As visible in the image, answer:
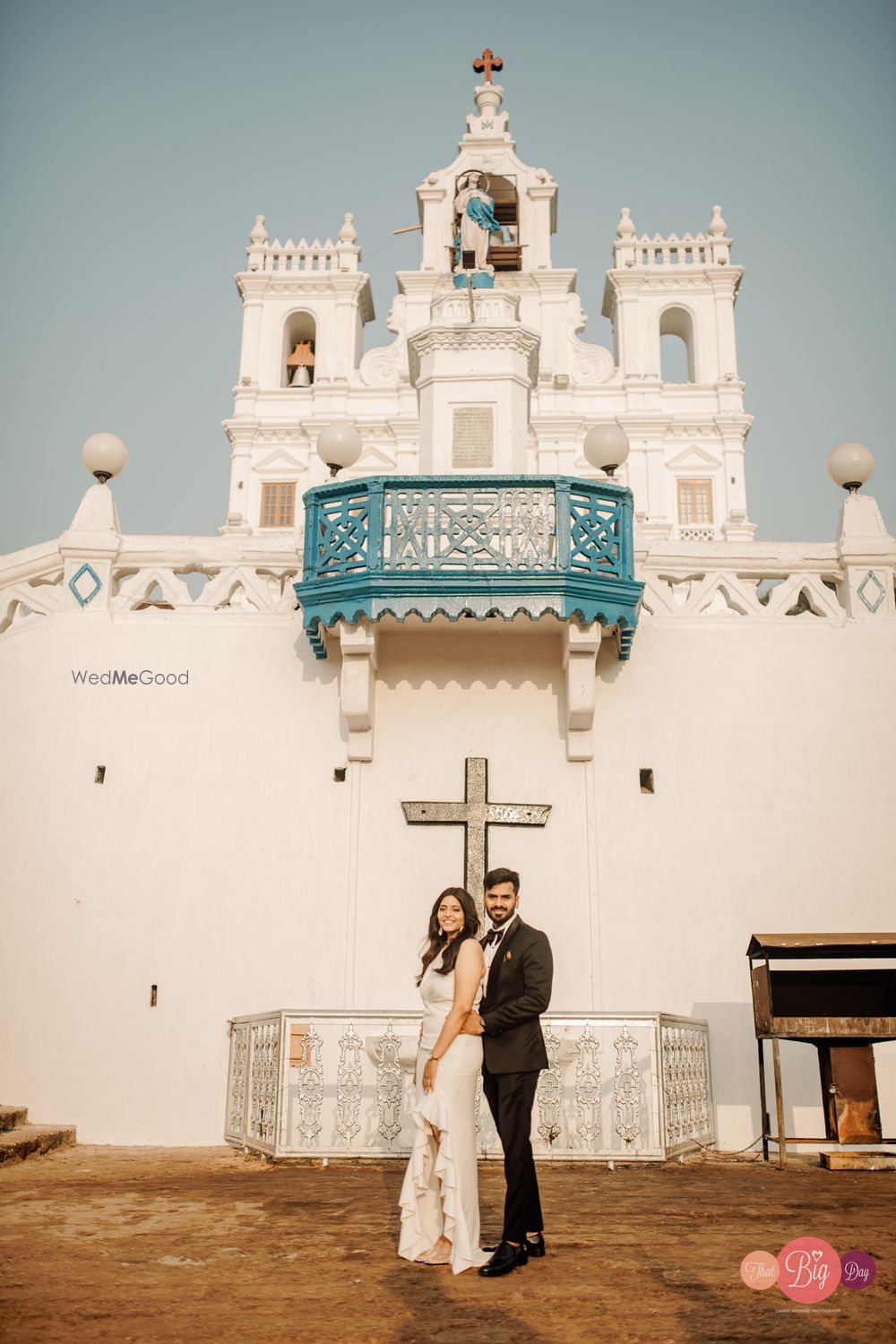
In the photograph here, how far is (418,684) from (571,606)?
6.59ft

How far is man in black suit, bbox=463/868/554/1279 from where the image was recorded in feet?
18.9

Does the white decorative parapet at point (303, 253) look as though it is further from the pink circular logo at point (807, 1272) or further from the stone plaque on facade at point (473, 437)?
the pink circular logo at point (807, 1272)

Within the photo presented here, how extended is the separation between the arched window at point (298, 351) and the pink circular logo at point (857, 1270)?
33692mm

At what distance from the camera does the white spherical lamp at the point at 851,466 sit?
12.7m

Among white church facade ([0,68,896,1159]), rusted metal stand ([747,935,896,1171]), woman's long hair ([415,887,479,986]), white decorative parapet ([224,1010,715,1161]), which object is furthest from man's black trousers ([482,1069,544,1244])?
white church facade ([0,68,896,1159])

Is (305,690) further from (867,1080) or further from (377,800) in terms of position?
(867,1080)

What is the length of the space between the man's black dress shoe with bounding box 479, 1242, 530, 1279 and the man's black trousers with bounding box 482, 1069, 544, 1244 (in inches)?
1.9

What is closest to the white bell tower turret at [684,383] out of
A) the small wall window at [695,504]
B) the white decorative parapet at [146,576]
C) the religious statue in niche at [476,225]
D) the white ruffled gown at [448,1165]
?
the small wall window at [695,504]

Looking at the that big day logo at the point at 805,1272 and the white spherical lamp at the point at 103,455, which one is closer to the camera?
the that big day logo at the point at 805,1272

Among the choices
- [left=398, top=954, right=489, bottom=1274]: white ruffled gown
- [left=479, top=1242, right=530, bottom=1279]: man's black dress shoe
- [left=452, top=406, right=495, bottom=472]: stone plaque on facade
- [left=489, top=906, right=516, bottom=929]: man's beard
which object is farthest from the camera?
[left=452, top=406, right=495, bottom=472]: stone plaque on facade

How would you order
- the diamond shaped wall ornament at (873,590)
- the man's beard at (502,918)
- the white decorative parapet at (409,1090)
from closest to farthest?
the man's beard at (502,918), the white decorative parapet at (409,1090), the diamond shaped wall ornament at (873,590)

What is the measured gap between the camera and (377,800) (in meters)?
11.9

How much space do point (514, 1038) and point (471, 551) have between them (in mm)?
6138

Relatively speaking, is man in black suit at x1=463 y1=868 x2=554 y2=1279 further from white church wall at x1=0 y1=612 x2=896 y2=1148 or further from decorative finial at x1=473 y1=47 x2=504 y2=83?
decorative finial at x1=473 y1=47 x2=504 y2=83
